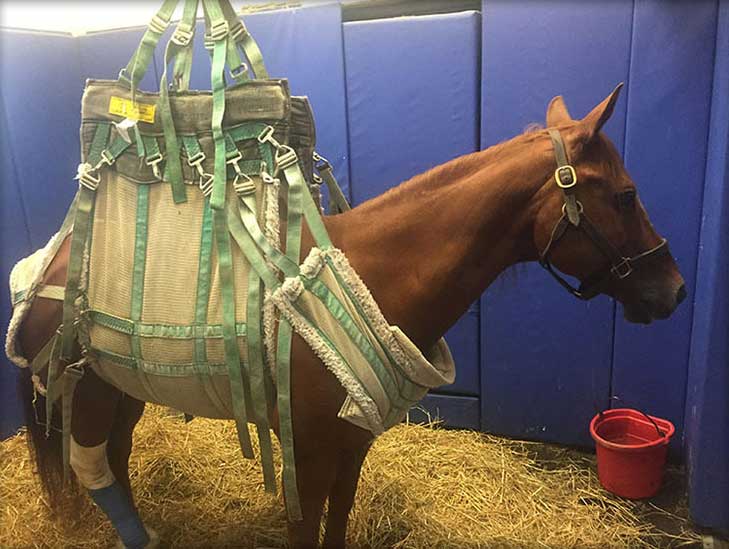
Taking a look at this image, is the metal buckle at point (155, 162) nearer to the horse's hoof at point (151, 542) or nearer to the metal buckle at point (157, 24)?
the metal buckle at point (157, 24)

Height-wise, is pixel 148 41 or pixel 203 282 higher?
pixel 148 41

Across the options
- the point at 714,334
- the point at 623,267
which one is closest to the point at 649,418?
the point at 714,334

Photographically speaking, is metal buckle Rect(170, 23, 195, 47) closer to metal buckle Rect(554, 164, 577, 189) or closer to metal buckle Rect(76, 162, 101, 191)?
metal buckle Rect(76, 162, 101, 191)

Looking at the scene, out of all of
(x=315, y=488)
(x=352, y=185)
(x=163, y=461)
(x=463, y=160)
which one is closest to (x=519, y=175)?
(x=463, y=160)

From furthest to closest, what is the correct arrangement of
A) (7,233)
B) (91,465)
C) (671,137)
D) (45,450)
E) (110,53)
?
(110,53) → (7,233) → (671,137) → (45,450) → (91,465)

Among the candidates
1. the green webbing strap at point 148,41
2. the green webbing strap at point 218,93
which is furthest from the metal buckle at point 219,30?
the green webbing strap at point 148,41

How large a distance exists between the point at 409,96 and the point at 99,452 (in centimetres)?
158

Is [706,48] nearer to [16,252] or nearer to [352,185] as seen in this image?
[352,185]

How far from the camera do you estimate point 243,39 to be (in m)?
1.13

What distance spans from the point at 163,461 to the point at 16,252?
3.51 ft

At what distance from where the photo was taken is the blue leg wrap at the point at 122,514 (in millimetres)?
1403

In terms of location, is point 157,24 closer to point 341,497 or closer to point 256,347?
point 256,347

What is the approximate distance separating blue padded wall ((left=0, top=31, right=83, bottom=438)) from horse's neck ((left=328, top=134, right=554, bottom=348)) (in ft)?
5.95

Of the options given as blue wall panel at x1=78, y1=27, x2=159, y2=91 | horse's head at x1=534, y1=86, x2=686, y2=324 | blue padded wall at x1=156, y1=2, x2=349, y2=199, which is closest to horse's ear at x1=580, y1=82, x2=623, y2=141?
horse's head at x1=534, y1=86, x2=686, y2=324
